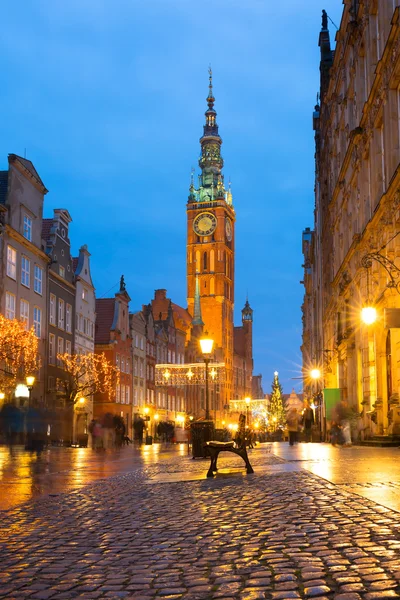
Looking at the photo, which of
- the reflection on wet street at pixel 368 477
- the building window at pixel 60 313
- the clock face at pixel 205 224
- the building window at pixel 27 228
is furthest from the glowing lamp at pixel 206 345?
the clock face at pixel 205 224

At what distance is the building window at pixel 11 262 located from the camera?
44.4 m

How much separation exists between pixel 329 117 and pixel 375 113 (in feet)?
64.9

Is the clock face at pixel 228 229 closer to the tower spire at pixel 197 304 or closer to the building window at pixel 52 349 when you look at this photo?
the tower spire at pixel 197 304

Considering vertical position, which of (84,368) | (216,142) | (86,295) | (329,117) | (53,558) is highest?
(216,142)

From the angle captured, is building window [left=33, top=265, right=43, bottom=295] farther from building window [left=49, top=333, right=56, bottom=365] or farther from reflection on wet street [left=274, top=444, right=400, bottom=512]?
reflection on wet street [left=274, top=444, right=400, bottom=512]

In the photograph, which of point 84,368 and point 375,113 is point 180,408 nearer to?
point 84,368

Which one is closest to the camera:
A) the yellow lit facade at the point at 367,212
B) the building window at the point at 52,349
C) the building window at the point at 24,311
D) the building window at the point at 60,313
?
the yellow lit facade at the point at 367,212

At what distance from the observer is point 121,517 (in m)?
9.01

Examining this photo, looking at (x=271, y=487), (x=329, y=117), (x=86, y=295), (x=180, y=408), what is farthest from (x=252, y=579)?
(x=180, y=408)

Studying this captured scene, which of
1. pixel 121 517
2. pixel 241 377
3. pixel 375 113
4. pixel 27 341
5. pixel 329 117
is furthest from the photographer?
pixel 241 377

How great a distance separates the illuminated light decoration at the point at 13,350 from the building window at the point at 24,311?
3.86m

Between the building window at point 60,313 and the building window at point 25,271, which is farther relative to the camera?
the building window at point 60,313

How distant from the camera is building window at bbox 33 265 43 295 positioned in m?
49.1

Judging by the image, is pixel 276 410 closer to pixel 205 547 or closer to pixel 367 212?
pixel 367 212
